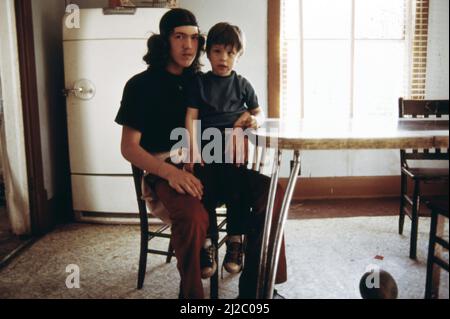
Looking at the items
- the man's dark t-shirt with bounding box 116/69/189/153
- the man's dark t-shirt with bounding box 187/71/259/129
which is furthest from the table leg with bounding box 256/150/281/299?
the man's dark t-shirt with bounding box 116/69/189/153

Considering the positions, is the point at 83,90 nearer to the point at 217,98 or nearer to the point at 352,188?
the point at 217,98

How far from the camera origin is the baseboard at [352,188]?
11.6 ft

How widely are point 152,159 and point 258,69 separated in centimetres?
203

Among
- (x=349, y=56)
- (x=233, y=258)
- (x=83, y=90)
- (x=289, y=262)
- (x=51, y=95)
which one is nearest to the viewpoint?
(x=233, y=258)

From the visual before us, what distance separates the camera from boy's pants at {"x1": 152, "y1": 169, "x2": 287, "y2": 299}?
1.40 meters

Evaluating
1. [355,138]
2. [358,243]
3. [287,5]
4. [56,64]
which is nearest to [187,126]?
[355,138]

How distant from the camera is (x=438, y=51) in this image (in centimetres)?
347

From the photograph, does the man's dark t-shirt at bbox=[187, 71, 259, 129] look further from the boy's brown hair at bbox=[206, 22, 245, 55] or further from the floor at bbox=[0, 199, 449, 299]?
the floor at bbox=[0, 199, 449, 299]

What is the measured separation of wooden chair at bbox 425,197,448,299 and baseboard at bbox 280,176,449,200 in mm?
2009

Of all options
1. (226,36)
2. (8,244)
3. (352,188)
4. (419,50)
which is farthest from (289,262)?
(419,50)

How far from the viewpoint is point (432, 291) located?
4.90 ft

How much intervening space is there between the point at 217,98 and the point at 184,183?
42 cm

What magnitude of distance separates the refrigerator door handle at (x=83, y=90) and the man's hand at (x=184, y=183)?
1539 millimetres

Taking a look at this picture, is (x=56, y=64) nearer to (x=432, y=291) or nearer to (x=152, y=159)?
(x=152, y=159)
